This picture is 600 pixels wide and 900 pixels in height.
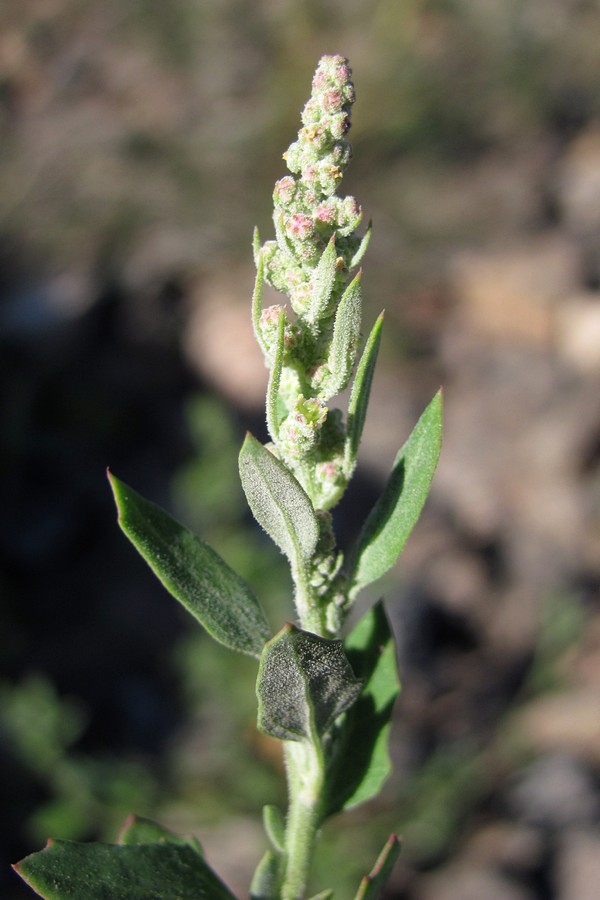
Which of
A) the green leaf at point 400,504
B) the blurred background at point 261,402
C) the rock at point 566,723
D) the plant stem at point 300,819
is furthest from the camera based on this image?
the rock at point 566,723

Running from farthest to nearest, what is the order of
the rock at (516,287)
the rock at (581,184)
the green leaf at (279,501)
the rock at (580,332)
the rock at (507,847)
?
the rock at (581,184), the rock at (516,287), the rock at (580,332), the rock at (507,847), the green leaf at (279,501)

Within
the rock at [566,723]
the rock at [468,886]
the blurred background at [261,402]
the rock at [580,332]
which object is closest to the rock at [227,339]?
the blurred background at [261,402]

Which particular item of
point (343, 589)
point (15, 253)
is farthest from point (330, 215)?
point (15, 253)

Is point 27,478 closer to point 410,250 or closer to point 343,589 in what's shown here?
point 410,250

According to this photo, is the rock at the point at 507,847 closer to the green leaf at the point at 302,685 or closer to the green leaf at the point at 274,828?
the green leaf at the point at 274,828

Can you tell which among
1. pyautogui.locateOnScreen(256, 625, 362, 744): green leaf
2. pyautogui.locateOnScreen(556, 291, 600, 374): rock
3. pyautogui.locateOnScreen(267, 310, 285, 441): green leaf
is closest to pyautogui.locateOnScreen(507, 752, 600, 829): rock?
pyautogui.locateOnScreen(556, 291, 600, 374): rock

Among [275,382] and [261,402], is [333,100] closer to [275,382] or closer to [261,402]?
[275,382]

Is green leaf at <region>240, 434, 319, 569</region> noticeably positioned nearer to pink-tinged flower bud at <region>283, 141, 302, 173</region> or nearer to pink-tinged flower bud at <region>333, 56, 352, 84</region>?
pink-tinged flower bud at <region>283, 141, 302, 173</region>
